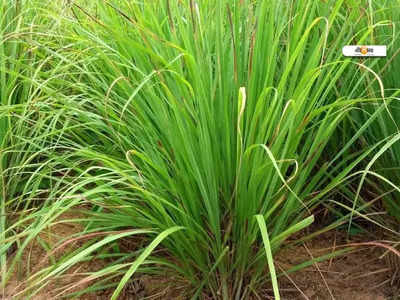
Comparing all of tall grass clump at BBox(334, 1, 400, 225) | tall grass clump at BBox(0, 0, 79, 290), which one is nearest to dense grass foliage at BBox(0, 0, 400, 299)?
tall grass clump at BBox(334, 1, 400, 225)

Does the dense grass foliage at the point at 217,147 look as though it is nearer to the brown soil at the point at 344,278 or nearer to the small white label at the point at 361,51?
the small white label at the point at 361,51

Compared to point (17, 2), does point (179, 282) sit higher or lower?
lower

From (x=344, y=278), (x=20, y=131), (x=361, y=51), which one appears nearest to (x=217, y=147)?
(x=361, y=51)

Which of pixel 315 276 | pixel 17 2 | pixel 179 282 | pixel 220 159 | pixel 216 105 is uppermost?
pixel 17 2

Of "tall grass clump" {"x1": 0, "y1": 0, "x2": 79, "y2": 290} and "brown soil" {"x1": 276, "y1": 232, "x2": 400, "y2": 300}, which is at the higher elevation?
"tall grass clump" {"x1": 0, "y1": 0, "x2": 79, "y2": 290}

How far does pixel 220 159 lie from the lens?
1503 mm

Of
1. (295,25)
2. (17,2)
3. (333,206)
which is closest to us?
(295,25)

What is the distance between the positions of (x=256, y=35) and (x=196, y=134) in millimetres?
321

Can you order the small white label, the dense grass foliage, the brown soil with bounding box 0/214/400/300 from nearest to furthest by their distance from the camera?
the dense grass foliage < the small white label < the brown soil with bounding box 0/214/400/300

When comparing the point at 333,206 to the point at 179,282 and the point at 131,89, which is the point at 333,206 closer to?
the point at 179,282

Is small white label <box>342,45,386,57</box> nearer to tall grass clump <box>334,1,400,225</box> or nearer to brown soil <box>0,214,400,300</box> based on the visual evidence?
tall grass clump <box>334,1,400,225</box>

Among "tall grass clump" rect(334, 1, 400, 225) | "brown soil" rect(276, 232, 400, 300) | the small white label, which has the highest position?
the small white label

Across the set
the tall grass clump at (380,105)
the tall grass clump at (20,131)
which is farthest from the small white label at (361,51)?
the tall grass clump at (20,131)

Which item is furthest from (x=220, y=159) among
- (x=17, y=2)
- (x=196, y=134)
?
(x=17, y=2)
